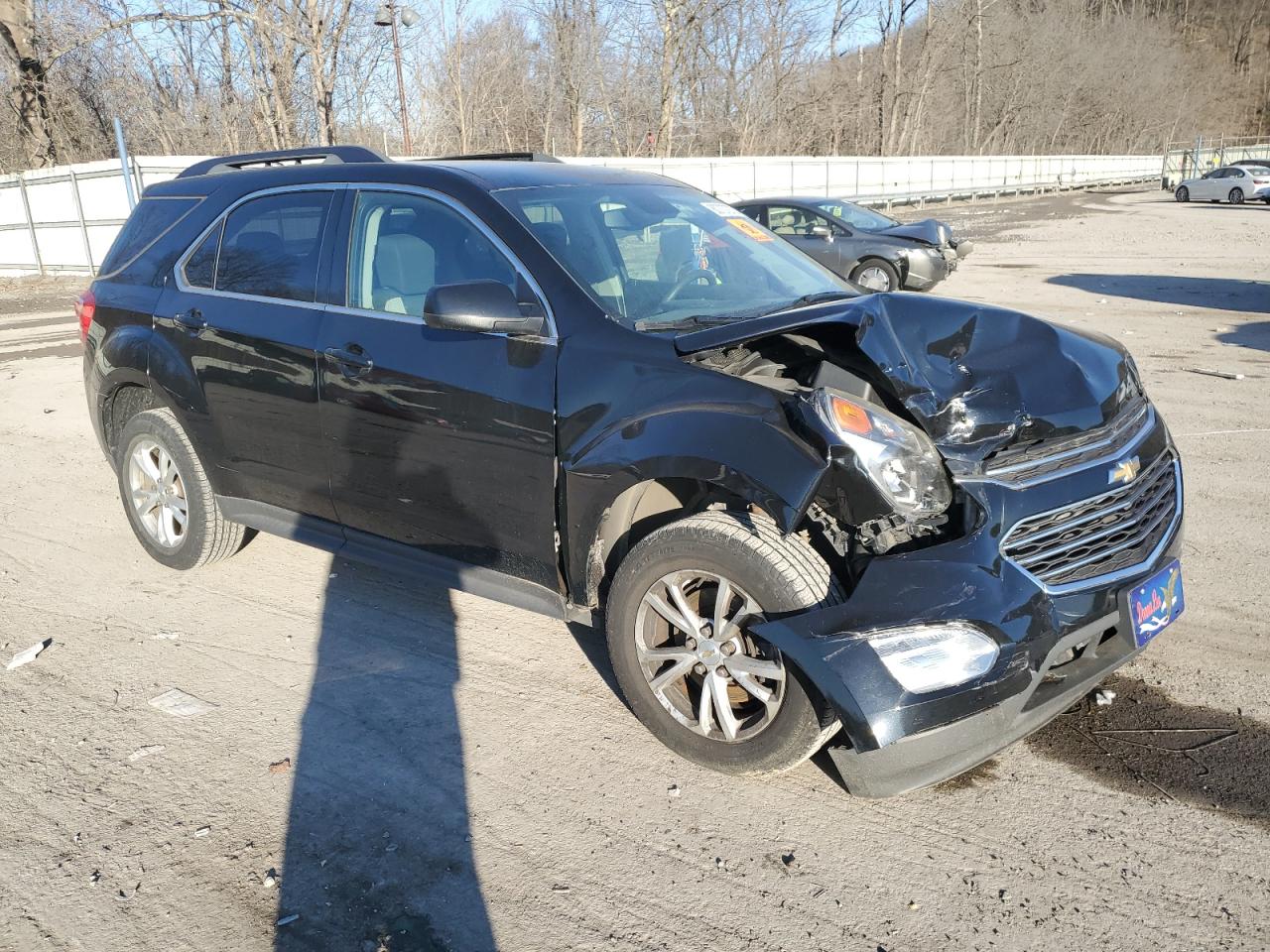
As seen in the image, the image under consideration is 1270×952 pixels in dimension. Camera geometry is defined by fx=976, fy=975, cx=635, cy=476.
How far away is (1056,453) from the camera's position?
3.02 meters

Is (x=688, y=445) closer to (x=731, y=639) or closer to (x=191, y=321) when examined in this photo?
(x=731, y=639)

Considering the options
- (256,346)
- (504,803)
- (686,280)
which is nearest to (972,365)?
(686,280)

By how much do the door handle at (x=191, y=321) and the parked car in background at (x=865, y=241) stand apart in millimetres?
11457

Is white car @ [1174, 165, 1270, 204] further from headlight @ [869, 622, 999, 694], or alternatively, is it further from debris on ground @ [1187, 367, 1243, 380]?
headlight @ [869, 622, 999, 694]

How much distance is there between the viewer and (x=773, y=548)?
115 inches

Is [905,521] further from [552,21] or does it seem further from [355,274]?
[552,21]

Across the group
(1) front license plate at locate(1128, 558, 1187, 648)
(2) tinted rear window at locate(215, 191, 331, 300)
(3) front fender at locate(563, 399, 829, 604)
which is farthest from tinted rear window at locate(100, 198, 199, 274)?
(1) front license plate at locate(1128, 558, 1187, 648)

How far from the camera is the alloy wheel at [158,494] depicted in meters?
4.98

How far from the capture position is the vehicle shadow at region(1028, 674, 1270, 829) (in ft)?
9.87

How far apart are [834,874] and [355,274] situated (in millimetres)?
2884

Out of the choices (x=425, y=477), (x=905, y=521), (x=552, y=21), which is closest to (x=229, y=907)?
(x=425, y=477)

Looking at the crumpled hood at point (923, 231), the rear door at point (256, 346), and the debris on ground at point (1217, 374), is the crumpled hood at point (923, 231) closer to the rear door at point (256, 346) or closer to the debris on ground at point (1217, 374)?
the debris on ground at point (1217, 374)

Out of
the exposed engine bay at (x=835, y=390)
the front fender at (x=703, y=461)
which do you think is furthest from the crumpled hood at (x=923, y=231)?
the front fender at (x=703, y=461)

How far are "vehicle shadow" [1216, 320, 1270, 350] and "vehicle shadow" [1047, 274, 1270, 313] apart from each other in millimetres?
1403
